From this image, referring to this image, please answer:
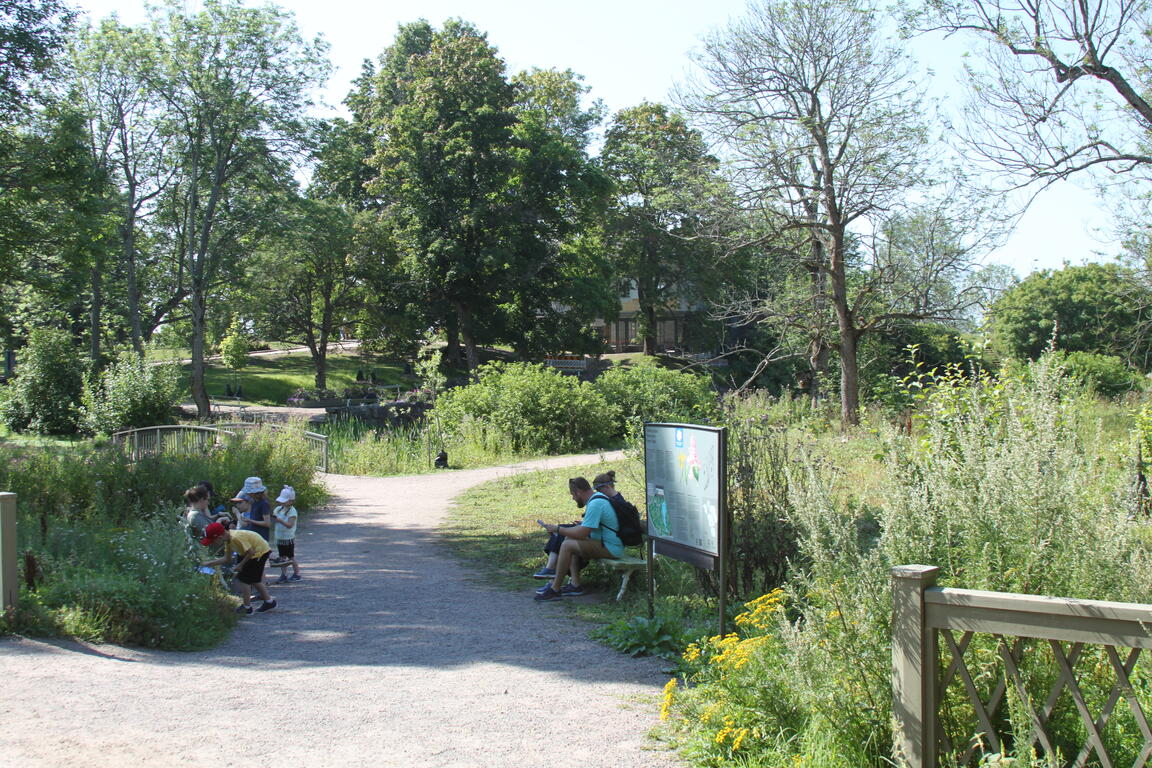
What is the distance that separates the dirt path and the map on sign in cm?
100

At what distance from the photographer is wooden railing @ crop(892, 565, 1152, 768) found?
3346 mm

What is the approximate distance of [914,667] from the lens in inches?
149

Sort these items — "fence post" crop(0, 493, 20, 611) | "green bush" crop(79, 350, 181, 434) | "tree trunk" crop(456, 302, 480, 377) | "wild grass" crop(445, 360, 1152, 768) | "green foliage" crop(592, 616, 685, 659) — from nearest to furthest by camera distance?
"wild grass" crop(445, 360, 1152, 768), "fence post" crop(0, 493, 20, 611), "green foliage" crop(592, 616, 685, 659), "green bush" crop(79, 350, 181, 434), "tree trunk" crop(456, 302, 480, 377)

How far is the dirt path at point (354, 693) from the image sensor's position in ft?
15.2

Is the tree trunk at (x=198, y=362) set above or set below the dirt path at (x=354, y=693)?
above

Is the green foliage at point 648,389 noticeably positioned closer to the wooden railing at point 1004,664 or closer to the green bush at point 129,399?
the green bush at point 129,399

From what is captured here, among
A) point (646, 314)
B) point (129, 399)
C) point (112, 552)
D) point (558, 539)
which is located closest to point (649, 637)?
point (558, 539)

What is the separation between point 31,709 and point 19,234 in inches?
505

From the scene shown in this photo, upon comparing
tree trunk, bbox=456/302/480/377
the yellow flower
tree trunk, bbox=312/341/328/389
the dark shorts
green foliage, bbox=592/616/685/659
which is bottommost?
green foliage, bbox=592/616/685/659

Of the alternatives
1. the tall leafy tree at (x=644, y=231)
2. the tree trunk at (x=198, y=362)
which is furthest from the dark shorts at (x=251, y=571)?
the tall leafy tree at (x=644, y=231)

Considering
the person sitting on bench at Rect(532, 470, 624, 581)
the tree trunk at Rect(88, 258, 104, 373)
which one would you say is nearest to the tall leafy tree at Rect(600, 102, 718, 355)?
the tree trunk at Rect(88, 258, 104, 373)

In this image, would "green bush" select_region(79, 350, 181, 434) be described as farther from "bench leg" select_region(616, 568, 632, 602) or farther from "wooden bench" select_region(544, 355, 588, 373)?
"wooden bench" select_region(544, 355, 588, 373)

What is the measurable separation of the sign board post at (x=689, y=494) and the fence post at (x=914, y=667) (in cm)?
229

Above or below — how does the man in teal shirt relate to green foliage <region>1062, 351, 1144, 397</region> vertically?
below
